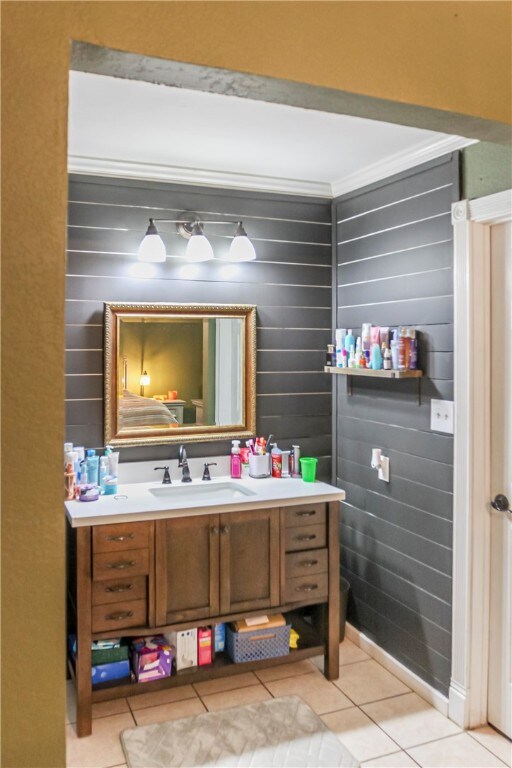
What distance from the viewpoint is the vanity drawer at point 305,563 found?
2902 mm

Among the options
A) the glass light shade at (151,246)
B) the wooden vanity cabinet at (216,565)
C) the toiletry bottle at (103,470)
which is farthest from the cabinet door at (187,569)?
the glass light shade at (151,246)

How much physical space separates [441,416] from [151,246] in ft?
5.07

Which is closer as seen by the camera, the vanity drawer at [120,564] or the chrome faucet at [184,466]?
the vanity drawer at [120,564]

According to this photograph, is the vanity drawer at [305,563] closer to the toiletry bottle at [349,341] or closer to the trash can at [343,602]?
the trash can at [343,602]

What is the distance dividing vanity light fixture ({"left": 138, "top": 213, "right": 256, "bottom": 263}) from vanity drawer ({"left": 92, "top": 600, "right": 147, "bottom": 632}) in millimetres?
1567

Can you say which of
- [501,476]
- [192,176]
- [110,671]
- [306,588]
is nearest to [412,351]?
[501,476]

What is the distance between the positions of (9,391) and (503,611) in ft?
7.33

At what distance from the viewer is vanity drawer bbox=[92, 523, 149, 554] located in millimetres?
2555

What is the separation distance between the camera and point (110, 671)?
2.72 m

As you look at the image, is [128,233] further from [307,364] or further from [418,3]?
[418,3]

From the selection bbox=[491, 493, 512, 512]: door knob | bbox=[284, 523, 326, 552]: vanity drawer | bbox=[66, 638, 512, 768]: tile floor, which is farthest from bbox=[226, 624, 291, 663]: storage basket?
bbox=[491, 493, 512, 512]: door knob

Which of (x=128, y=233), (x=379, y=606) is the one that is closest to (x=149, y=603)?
(x=379, y=606)

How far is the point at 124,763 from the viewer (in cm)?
237

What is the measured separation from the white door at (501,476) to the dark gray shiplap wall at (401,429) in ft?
0.62
